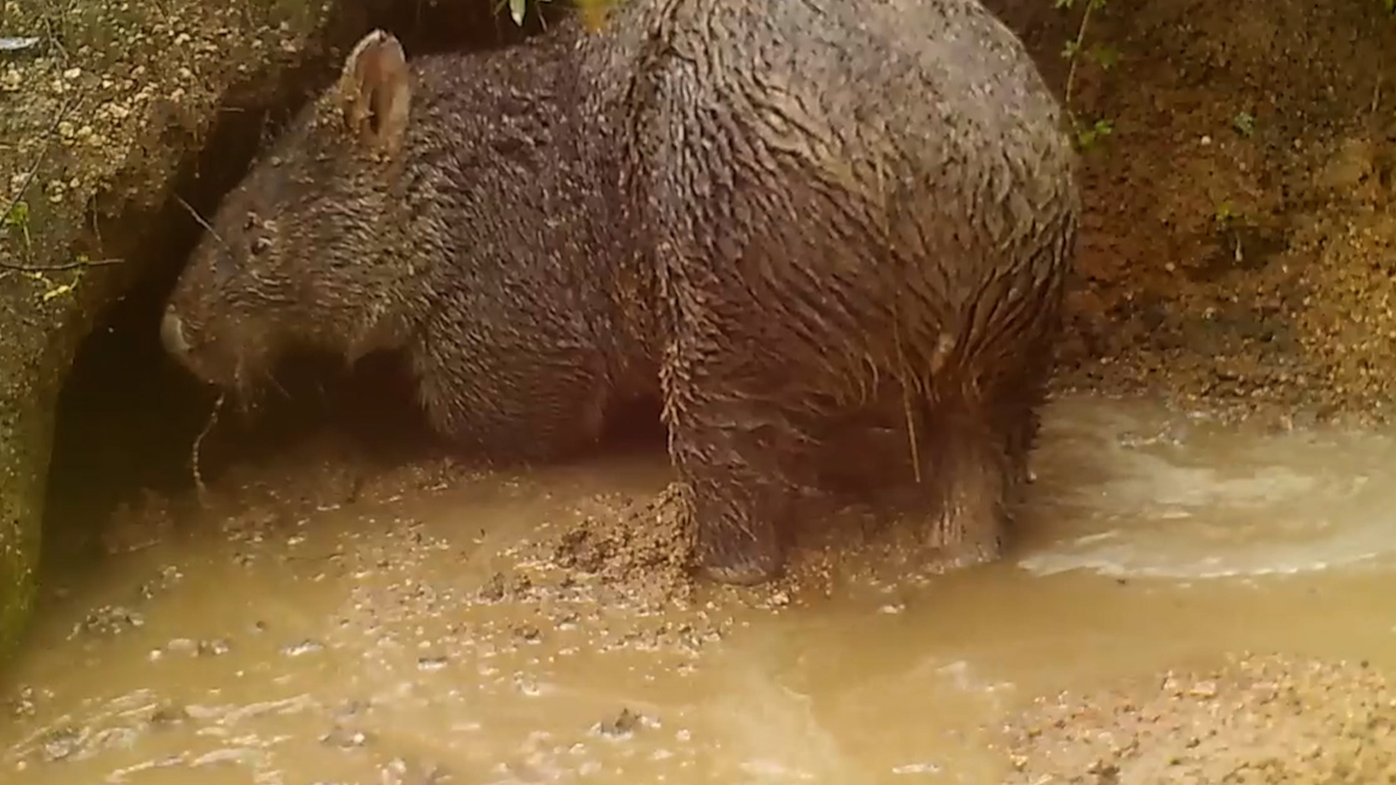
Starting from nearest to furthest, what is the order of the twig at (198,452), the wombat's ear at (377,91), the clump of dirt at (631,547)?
the clump of dirt at (631,547) < the wombat's ear at (377,91) < the twig at (198,452)

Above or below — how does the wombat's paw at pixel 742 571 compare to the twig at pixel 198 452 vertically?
below

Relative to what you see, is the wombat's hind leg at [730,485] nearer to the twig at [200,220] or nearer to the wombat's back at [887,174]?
the wombat's back at [887,174]

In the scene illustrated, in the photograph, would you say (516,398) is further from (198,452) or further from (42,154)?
(42,154)

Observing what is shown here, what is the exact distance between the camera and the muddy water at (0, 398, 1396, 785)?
3.35m

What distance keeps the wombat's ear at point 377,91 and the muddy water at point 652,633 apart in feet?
3.23

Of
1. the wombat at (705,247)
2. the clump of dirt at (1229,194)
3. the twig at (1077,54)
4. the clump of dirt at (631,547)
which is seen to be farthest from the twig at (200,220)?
the twig at (1077,54)

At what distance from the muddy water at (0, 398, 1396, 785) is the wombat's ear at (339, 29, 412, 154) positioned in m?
0.98

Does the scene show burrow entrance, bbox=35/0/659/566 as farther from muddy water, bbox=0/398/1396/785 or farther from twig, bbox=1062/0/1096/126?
twig, bbox=1062/0/1096/126

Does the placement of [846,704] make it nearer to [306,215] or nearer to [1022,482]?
[1022,482]

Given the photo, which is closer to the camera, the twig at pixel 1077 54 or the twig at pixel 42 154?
the twig at pixel 42 154

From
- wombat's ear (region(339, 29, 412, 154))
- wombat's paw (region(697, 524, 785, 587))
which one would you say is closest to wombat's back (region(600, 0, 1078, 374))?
wombat's paw (region(697, 524, 785, 587))

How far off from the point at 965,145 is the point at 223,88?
1931mm

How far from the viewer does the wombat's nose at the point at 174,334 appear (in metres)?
4.53

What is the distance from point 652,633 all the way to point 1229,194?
7.31 feet
